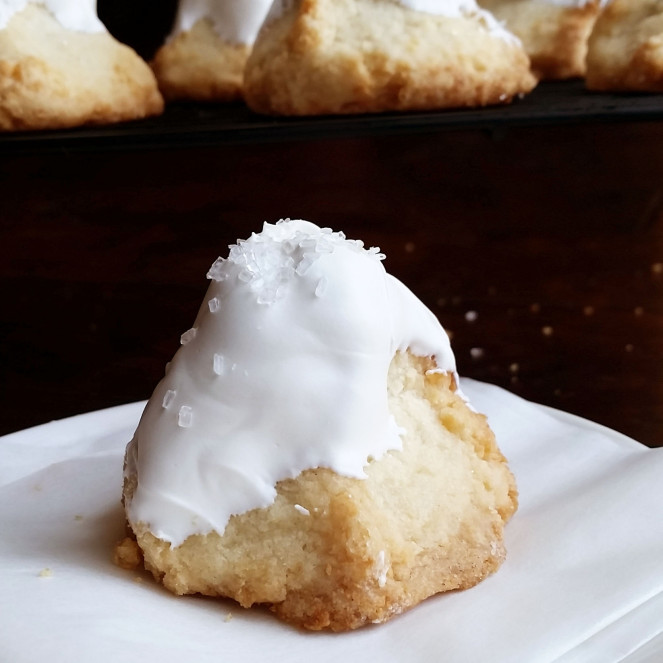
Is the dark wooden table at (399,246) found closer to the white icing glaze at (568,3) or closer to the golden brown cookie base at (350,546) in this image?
the white icing glaze at (568,3)

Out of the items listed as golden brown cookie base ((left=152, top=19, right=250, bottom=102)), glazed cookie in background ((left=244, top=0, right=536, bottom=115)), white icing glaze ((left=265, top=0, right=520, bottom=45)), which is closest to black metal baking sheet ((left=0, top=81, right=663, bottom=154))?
glazed cookie in background ((left=244, top=0, right=536, bottom=115))

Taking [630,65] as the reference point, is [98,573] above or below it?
below

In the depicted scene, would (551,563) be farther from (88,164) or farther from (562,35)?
(562,35)

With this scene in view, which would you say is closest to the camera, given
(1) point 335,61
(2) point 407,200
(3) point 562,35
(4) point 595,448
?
(4) point 595,448

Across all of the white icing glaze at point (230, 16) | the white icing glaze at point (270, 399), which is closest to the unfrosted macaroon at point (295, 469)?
the white icing glaze at point (270, 399)

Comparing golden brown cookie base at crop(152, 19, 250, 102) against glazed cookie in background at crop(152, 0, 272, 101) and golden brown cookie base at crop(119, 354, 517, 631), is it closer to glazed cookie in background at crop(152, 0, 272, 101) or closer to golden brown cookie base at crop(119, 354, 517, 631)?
glazed cookie in background at crop(152, 0, 272, 101)

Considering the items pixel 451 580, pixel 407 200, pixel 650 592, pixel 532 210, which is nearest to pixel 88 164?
pixel 407 200

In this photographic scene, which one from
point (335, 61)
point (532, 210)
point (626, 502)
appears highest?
point (335, 61)

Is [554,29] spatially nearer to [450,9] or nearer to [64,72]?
[450,9]
